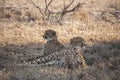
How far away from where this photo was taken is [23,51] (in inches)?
A: 390

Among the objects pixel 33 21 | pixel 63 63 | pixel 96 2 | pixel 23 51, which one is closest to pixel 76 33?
pixel 33 21

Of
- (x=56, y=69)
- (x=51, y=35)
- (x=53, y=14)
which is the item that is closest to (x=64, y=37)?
(x=51, y=35)

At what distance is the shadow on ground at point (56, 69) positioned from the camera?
721 cm

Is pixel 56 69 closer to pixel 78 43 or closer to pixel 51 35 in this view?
pixel 78 43

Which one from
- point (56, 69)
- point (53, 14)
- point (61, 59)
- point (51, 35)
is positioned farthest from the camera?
point (53, 14)

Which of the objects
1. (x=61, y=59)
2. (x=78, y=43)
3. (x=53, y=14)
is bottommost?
(x=61, y=59)

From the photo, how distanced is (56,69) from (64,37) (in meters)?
4.36

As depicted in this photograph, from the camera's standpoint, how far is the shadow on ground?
23.7 ft

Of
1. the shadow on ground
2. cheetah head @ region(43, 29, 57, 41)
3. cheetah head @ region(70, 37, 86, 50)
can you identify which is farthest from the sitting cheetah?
cheetah head @ region(43, 29, 57, 41)

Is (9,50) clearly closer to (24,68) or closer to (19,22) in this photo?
(24,68)

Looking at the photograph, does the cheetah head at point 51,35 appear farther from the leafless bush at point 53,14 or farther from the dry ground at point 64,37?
the leafless bush at point 53,14

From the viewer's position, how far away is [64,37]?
1205 centimetres

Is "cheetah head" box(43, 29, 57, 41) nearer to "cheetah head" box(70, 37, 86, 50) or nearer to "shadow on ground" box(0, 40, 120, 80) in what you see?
"shadow on ground" box(0, 40, 120, 80)

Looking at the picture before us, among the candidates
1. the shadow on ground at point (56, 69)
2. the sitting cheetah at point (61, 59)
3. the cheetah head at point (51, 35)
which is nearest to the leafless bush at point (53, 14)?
the shadow on ground at point (56, 69)
